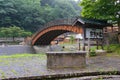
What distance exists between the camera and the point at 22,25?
6212cm

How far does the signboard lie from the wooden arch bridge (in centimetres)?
36

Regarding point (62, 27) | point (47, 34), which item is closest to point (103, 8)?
point (62, 27)

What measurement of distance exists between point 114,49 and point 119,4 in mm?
3756

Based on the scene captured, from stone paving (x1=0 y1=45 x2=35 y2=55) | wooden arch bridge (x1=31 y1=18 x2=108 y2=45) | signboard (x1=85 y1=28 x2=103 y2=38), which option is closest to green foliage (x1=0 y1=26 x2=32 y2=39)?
wooden arch bridge (x1=31 y1=18 x2=108 y2=45)

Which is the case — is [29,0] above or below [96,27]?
above

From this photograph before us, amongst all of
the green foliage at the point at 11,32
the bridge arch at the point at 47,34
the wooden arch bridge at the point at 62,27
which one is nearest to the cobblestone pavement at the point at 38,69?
the wooden arch bridge at the point at 62,27

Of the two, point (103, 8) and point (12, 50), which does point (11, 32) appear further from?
point (103, 8)

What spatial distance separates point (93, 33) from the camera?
763 inches

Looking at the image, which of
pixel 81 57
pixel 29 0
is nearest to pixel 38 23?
pixel 29 0

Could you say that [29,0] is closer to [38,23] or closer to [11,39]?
[38,23]

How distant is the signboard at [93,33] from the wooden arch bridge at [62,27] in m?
0.36

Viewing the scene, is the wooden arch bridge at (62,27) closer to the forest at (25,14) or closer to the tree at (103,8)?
the tree at (103,8)

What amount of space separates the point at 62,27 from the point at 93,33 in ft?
28.1

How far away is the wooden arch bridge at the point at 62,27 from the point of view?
1895cm
